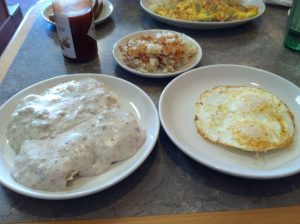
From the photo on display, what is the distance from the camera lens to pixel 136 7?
1646 millimetres

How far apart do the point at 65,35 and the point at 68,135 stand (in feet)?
1.70

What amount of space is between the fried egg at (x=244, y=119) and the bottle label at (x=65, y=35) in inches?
21.3

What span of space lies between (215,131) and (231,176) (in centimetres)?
14

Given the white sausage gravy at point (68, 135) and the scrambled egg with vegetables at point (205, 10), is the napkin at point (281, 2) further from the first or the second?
the white sausage gravy at point (68, 135)

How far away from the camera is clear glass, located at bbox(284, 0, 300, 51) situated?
1.24 meters

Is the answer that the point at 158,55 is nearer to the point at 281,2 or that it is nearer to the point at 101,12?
the point at 101,12

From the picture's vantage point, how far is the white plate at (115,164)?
641 mm

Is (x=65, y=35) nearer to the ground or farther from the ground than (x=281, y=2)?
farther from the ground

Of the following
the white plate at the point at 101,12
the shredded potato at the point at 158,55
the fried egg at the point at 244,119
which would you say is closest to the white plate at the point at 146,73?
the shredded potato at the point at 158,55

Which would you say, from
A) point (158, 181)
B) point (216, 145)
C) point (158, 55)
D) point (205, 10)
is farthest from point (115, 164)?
point (205, 10)

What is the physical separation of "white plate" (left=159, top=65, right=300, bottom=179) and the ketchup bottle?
0.41 meters

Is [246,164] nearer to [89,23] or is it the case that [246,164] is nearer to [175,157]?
[175,157]

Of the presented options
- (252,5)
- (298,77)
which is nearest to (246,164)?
(298,77)

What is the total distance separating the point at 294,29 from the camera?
1250mm
